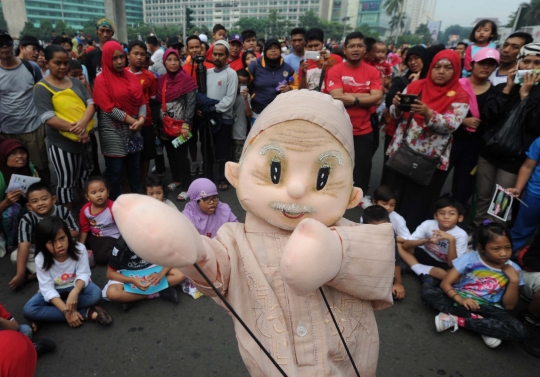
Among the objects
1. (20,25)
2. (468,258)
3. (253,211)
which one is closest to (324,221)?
(253,211)

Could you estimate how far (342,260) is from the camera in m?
1.04

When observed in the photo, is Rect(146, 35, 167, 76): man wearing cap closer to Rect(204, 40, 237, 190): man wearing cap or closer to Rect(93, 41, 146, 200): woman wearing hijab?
Rect(204, 40, 237, 190): man wearing cap

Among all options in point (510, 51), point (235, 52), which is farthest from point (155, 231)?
point (235, 52)

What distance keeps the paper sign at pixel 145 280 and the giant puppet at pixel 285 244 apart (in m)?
1.77

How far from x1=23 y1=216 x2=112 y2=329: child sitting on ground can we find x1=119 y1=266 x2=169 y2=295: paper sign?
8.6 inches

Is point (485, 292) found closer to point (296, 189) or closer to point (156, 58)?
point (296, 189)

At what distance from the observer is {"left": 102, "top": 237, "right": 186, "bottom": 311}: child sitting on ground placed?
2.74 meters

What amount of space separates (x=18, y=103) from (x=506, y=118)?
4704 millimetres

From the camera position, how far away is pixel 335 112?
1.23m

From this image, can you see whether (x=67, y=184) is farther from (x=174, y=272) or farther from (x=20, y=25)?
(x=20, y=25)

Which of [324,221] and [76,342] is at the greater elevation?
[324,221]

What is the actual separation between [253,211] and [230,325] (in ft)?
5.64

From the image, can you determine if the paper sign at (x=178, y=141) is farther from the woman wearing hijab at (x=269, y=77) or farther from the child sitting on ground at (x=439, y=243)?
the child sitting on ground at (x=439, y=243)

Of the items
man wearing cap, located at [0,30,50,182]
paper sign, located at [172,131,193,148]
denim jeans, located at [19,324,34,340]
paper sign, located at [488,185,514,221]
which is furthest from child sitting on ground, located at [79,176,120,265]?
paper sign, located at [488,185,514,221]
